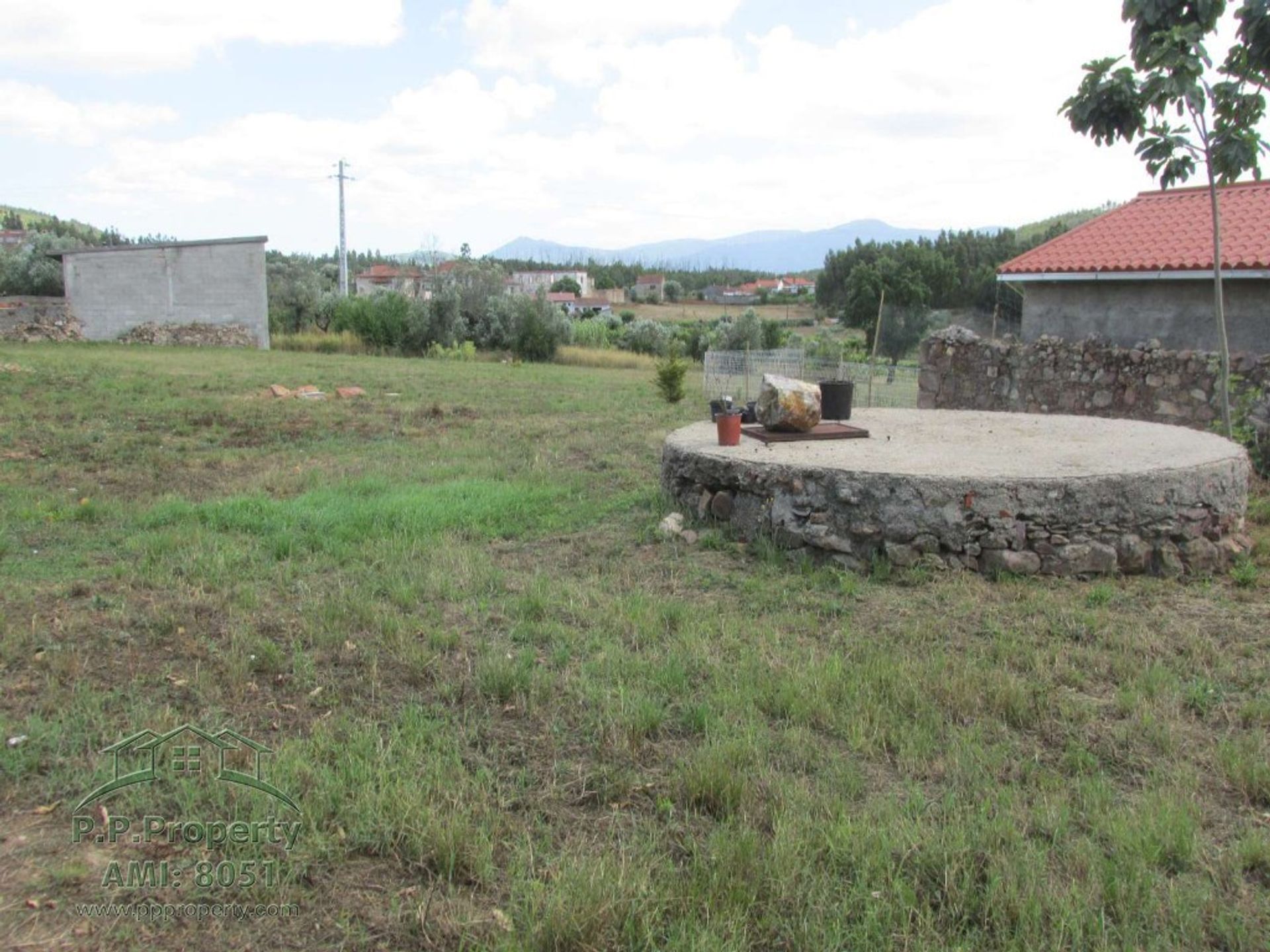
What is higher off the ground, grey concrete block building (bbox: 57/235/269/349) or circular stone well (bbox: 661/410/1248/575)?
grey concrete block building (bbox: 57/235/269/349)

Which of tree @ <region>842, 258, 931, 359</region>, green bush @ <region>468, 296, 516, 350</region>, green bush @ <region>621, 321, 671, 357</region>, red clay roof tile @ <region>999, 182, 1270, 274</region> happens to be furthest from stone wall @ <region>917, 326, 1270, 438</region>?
tree @ <region>842, 258, 931, 359</region>

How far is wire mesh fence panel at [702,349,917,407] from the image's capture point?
14.6 m

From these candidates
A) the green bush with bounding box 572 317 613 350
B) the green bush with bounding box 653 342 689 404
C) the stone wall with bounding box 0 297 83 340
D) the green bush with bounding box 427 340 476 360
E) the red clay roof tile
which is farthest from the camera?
the green bush with bounding box 572 317 613 350

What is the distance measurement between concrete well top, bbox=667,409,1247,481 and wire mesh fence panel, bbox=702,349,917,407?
17.3ft

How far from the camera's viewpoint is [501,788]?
3.09 meters

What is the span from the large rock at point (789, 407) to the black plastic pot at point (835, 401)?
27.5 inches

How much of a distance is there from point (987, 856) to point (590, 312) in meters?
A: 55.8

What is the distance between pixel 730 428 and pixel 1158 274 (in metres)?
6.88

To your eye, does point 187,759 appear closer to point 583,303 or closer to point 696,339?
point 696,339

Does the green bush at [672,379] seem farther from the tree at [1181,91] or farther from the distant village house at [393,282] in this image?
the distant village house at [393,282]

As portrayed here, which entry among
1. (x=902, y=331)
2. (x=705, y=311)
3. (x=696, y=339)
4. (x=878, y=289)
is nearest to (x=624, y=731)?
(x=902, y=331)

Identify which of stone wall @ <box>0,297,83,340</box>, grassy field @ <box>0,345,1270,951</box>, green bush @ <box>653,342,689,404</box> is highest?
stone wall @ <box>0,297,83,340</box>

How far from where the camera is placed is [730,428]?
6812 millimetres

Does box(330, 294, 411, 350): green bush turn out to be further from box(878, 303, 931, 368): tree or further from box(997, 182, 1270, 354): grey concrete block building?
box(997, 182, 1270, 354): grey concrete block building
